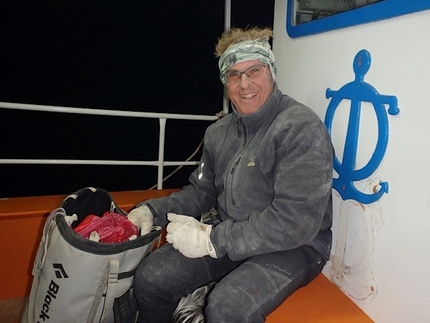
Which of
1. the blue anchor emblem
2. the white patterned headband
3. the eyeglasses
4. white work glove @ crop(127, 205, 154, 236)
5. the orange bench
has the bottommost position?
the orange bench

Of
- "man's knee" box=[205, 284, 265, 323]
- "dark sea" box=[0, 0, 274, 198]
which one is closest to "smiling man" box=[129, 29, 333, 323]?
"man's knee" box=[205, 284, 265, 323]

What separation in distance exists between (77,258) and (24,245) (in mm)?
785

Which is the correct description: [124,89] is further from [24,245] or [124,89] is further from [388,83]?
[388,83]

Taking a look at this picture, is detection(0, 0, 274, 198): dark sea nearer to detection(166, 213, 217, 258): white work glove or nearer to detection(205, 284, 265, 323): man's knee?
detection(166, 213, 217, 258): white work glove

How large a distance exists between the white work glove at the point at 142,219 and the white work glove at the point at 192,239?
138mm

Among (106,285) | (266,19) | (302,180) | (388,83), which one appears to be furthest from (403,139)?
(266,19)

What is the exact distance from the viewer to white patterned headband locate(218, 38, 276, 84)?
116 cm

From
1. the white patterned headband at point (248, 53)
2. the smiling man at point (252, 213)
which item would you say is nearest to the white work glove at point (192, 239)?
the smiling man at point (252, 213)

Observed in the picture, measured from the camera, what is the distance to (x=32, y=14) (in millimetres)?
4102

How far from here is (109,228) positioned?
1132 mm

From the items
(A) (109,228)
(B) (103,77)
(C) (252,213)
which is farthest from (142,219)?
(B) (103,77)

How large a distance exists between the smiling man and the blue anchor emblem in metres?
0.11

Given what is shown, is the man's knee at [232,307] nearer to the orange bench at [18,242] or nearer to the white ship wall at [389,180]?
the white ship wall at [389,180]

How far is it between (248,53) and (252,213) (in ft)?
1.80
